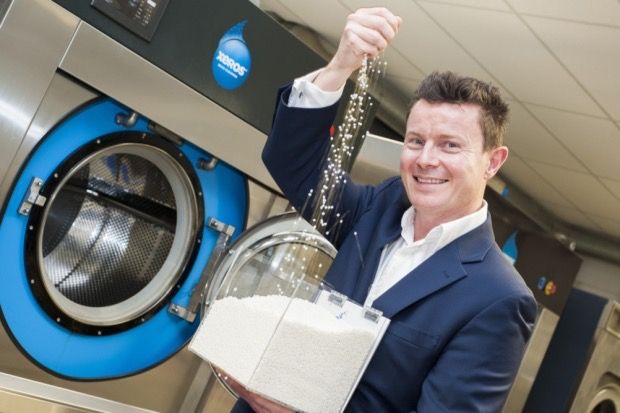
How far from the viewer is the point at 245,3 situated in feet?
7.71

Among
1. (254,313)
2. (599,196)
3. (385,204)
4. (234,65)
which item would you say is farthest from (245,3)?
(599,196)

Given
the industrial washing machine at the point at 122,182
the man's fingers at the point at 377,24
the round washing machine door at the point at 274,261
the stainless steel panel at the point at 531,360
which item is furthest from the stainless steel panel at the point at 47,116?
the stainless steel panel at the point at 531,360

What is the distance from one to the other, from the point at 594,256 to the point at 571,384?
10.1 feet

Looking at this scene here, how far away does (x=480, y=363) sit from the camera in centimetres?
133

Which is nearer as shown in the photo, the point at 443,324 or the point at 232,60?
the point at 443,324

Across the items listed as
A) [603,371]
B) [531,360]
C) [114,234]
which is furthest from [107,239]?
[603,371]

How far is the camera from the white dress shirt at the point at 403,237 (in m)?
1.46

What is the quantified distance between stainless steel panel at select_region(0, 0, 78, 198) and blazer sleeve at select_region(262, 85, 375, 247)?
0.67 m

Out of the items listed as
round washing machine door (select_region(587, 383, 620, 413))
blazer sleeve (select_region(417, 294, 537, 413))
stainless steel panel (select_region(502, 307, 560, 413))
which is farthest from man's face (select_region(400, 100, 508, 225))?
round washing machine door (select_region(587, 383, 620, 413))

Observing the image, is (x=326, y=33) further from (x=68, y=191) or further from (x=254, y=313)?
(x=254, y=313)

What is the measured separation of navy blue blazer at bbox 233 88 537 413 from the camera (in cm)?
133

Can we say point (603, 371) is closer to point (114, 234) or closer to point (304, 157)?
point (114, 234)

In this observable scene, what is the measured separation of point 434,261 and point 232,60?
1.16m

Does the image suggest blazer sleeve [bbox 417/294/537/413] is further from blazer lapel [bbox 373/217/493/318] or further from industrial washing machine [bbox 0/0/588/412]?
industrial washing machine [bbox 0/0/588/412]
